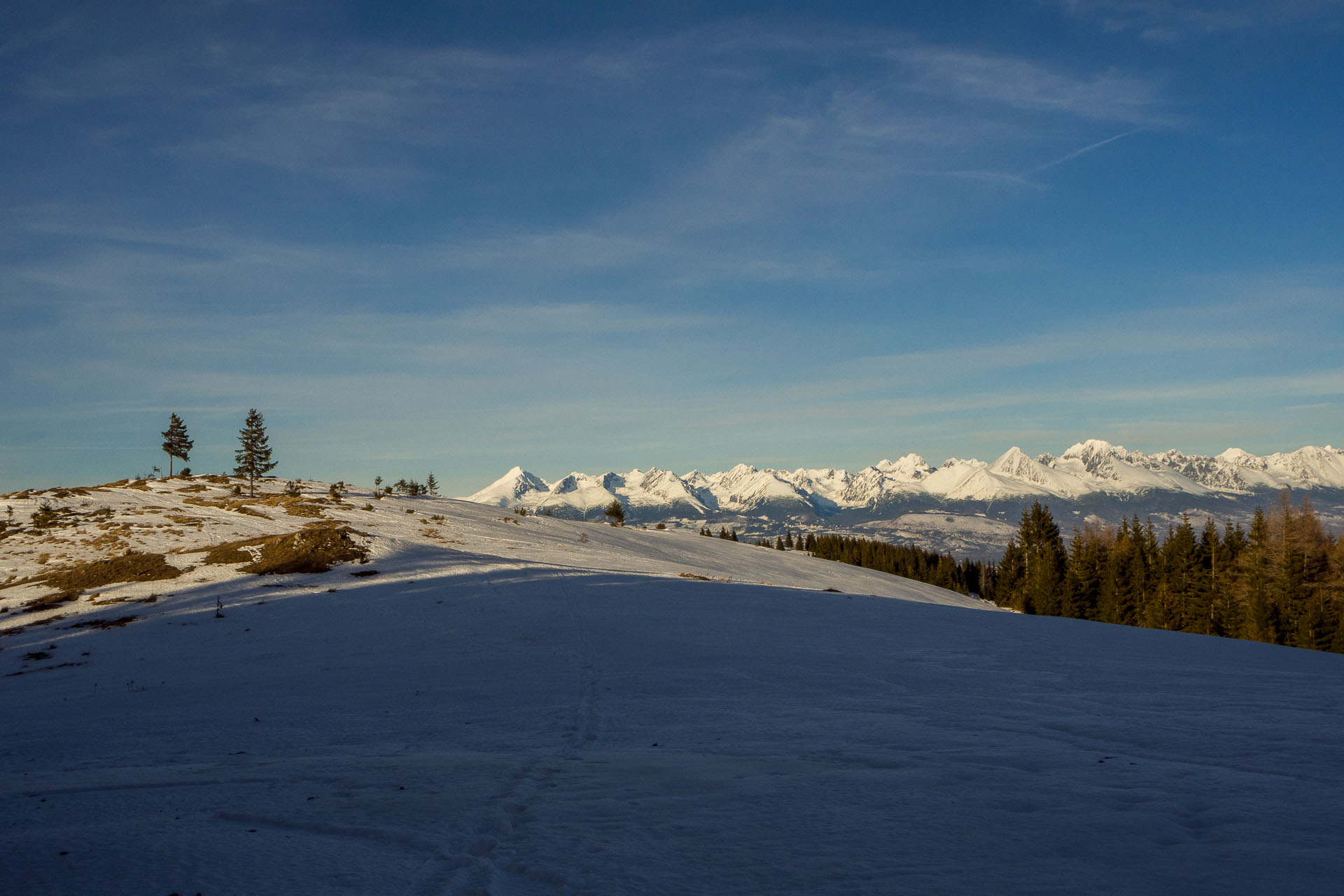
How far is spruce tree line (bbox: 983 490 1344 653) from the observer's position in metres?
55.2

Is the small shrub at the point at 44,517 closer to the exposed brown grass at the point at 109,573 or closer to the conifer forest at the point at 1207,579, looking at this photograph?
the exposed brown grass at the point at 109,573

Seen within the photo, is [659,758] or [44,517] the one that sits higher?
[44,517]

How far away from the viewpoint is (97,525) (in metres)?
35.9

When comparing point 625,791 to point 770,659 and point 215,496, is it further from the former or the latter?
point 215,496

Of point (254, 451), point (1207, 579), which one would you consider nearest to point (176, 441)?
point (254, 451)

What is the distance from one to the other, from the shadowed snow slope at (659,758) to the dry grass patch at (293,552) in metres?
8.30

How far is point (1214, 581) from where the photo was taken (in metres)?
68.4

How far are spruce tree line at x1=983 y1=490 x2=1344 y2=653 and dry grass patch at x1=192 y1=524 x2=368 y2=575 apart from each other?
1994 inches

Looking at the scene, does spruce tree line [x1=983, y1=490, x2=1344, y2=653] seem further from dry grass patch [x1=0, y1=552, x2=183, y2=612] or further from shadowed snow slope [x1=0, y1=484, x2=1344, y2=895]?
dry grass patch [x1=0, y1=552, x2=183, y2=612]

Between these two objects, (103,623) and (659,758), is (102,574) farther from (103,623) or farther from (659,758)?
(659,758)

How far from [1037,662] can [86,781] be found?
16690 millimetres

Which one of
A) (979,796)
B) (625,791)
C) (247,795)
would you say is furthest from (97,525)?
(979,796)

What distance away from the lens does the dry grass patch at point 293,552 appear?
1208 inches

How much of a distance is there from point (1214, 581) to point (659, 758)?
261 ft
